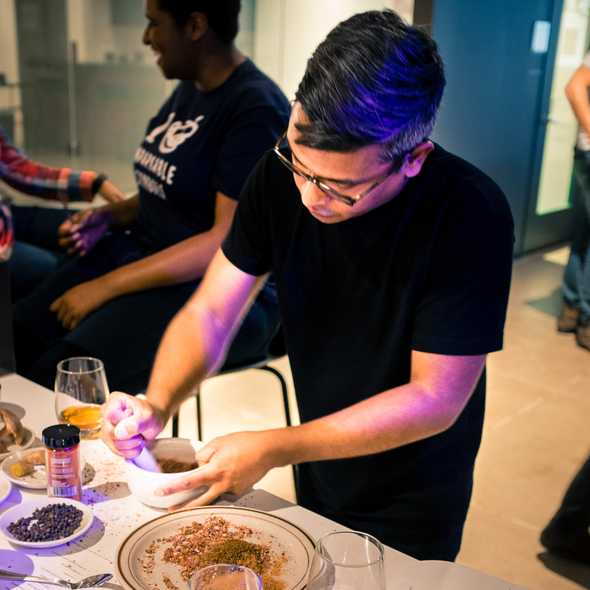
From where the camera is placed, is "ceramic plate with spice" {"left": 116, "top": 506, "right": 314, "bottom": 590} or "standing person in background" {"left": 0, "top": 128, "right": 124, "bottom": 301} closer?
"ceramic plate with spice" {"left": 116, "top": 506, "right": 314, "bottom": 590}

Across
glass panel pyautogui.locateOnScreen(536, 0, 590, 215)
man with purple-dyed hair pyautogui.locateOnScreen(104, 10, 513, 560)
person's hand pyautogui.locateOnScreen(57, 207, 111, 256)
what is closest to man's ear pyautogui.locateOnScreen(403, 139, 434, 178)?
man with purple-dyed hair pyautogui.locateOnScreen(104, 10, 513, 560)

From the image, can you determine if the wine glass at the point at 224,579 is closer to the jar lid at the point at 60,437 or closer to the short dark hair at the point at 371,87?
the jar lid at the point at 60,437

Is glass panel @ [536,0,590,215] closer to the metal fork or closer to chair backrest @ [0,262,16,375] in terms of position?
chair backrest @ [0,262,16,375]

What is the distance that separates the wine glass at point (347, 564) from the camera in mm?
817

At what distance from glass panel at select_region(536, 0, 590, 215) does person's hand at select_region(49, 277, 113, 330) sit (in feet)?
13.7

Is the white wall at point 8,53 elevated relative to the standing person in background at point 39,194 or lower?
elevated

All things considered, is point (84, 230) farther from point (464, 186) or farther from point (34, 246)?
point (464, 186)

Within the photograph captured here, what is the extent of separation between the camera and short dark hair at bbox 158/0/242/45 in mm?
2129

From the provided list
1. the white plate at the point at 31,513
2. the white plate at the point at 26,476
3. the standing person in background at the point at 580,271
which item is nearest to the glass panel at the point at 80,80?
the standing person in background at the point at 580,271

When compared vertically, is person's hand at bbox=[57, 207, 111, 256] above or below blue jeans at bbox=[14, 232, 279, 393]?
above

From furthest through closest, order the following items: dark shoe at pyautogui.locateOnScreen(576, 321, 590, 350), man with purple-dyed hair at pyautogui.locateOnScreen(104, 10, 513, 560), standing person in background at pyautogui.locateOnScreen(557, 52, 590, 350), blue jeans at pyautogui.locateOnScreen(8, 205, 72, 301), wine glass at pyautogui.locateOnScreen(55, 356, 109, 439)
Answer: dark shoe at pyautogui.locateOnScreen(576, 321, 590, 350), standing person in background at pyautogui.locateOnScreen(557, 52, 590, 350), blue jeans at pyautogui.locateOnScreen(8, 205, 72, 301), wine glass at pyautogui.locateOnScreen(55, 356, 109, 439), man with purple-dyed hair at pyautogui.locateOnScreen(104, 10, 513, 560)

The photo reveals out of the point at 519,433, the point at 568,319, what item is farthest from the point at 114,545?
the point at 568,319

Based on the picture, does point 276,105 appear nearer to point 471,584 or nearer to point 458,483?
point 458,483

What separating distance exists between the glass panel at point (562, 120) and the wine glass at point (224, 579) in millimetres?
5194
